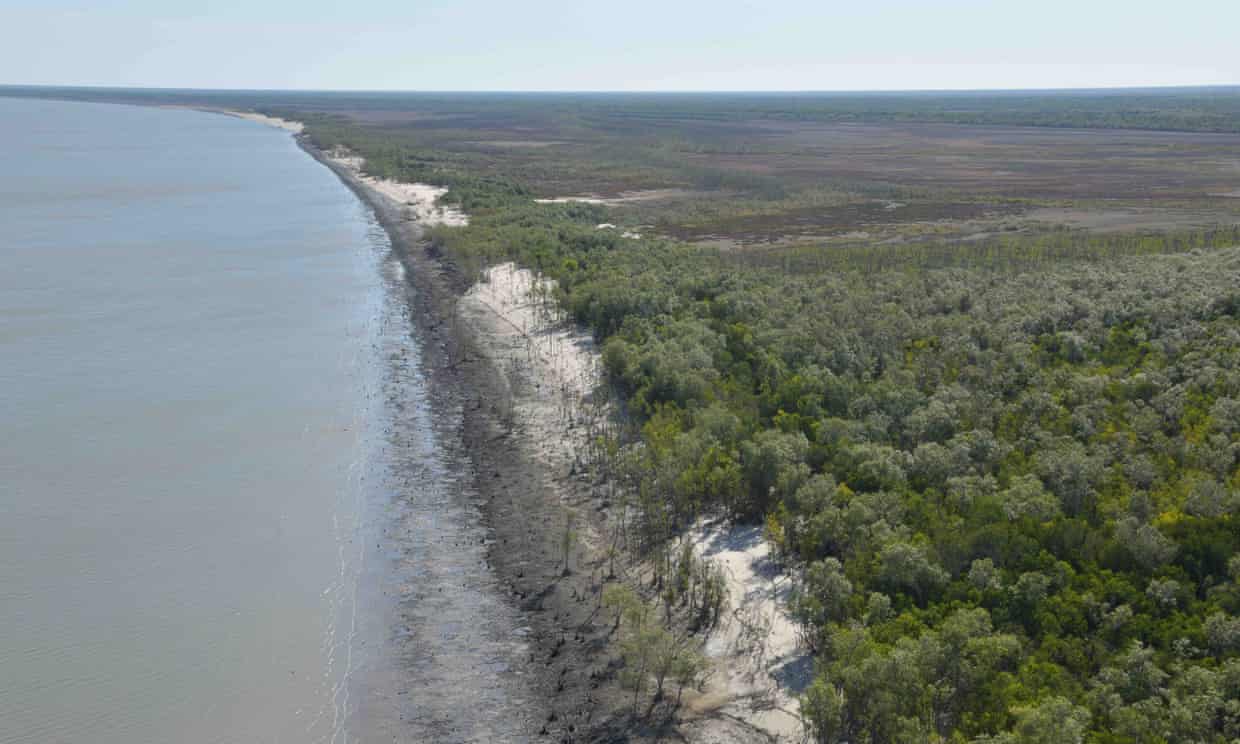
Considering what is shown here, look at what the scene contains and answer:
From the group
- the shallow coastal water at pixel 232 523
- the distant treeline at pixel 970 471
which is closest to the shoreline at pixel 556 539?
the shallow coastal water at pixel 232 523

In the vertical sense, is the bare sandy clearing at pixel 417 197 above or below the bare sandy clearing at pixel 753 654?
above

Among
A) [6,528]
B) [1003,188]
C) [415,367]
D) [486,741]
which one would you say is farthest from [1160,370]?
[1003,188]

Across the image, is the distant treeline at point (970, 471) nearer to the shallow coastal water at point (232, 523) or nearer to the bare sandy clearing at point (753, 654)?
the bare sandy clearing at point (753, 654)

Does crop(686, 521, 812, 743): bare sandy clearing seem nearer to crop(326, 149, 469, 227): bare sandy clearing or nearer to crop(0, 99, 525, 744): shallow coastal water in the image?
crop(0, 99, 525, 744): shallow coastal water

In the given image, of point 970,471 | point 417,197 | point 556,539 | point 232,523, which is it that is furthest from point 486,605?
point 417,197

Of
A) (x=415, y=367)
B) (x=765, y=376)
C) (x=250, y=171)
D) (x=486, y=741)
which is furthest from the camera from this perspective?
(x=250, y=171)

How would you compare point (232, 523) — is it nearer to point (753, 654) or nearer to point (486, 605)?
point (486, 605)

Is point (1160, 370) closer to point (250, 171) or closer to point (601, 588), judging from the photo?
point (601, 588)

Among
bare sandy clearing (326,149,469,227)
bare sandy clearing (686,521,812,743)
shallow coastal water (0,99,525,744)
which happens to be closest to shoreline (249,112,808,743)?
bare sandy clearing (686,521,812,743)
